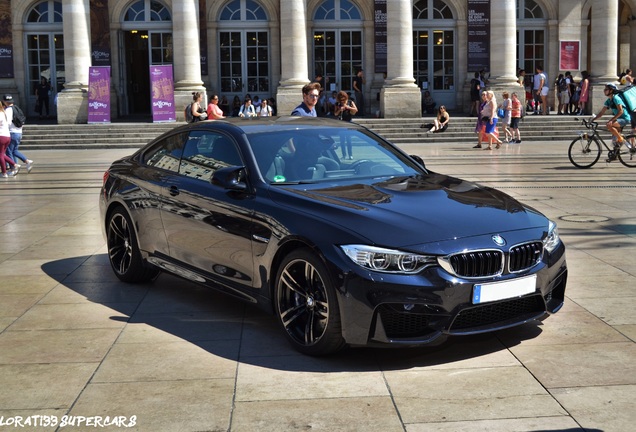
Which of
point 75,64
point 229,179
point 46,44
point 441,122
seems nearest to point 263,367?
point 229,179

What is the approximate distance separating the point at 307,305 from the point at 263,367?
51cm

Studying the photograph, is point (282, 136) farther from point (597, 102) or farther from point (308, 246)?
point (597, 102)

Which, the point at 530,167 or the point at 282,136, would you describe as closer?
the point at 282,136

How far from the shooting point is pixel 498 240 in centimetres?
599

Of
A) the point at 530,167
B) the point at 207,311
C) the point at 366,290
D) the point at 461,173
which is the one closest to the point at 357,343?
the point at 366,290

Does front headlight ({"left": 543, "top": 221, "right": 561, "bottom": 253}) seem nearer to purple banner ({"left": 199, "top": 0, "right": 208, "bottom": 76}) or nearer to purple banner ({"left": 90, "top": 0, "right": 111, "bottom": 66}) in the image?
purple banner ({"left": 199, "top": 0, "right": 208, "bottom": 76})

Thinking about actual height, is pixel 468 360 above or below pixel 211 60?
below

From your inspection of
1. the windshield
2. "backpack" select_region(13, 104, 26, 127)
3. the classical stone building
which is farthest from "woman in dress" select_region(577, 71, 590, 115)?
the windshield

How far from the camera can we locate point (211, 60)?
35.7 m

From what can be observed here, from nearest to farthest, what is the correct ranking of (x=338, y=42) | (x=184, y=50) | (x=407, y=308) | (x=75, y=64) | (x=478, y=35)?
(x=407, y=308), (x=184, y=50), (x=75, y=64), (x=478, y=35), (x=338, y=42)

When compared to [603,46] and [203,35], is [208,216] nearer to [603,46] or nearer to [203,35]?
[603,46]

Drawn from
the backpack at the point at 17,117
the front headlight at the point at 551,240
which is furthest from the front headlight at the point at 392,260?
the backpack at the point at 17,117

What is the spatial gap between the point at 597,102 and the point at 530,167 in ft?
49.0

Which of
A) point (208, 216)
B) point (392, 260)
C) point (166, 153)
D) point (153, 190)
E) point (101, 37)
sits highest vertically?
point (101, 37)
